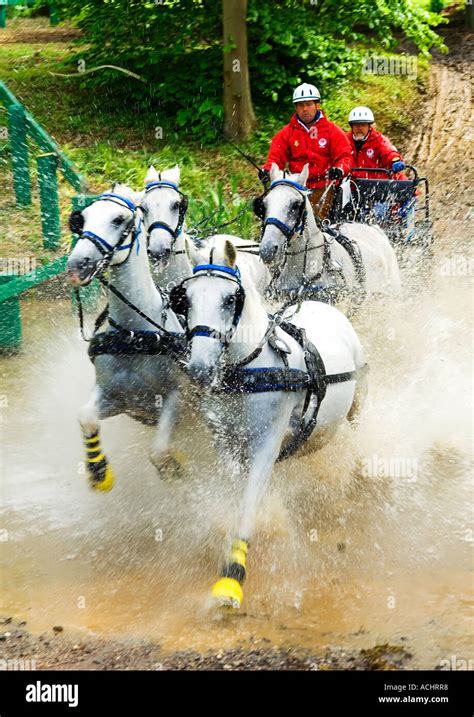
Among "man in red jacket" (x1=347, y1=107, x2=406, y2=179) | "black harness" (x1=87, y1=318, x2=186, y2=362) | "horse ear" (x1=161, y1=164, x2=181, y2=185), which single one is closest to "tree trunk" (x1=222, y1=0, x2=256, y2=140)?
"man in red jacket" (x1=347, y1=107, x2=406, y2=179)

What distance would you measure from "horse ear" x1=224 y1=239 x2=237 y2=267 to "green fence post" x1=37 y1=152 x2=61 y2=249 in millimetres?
6535

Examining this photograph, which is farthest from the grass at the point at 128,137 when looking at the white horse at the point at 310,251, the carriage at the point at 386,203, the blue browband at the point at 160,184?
the blue browband at the point at 160,184

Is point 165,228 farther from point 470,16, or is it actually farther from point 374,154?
point 470,16

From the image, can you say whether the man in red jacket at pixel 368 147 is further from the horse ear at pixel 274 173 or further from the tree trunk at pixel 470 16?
the tree trunk at pixel 470 16

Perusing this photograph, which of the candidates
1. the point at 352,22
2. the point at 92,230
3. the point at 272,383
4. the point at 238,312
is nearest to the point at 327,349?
the point at 272,383

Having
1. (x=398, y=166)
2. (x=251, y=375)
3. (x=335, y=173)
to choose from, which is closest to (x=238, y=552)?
(x=251, y=375)

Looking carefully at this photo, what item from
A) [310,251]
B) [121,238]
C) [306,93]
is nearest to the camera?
[121,238]

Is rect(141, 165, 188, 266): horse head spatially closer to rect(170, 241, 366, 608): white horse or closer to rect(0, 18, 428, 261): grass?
rect(170, 241, 366, 608): white horse

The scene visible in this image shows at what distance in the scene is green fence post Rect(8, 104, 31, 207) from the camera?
1052 cm

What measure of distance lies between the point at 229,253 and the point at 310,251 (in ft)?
8.71

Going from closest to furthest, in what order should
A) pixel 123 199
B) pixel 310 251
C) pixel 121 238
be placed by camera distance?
1. pixel 121 238
2. pixel 123 199
3. pixel 310 251

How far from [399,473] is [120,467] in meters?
1.95

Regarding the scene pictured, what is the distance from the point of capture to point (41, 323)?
10.1m

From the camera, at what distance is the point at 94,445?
5492mm
